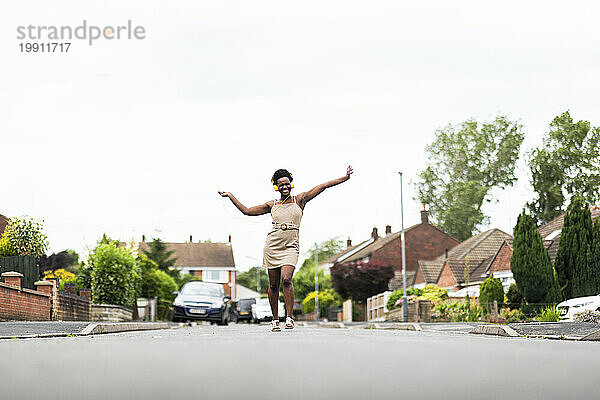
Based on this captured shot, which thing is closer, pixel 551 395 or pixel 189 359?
pixel 551 395

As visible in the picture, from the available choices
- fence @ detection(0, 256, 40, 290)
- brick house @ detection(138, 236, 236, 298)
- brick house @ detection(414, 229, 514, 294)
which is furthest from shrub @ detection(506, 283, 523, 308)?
brick house @ detection(138, 236, 236, 298)

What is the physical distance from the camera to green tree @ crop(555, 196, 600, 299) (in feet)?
91.4

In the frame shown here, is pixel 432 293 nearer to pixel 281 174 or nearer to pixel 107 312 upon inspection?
pixel 107 312

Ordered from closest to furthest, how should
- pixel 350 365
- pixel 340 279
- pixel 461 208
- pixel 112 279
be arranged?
1. pixel 350 365
2. pixel 112 279
3. pixel 340 279
4. pixel 461 208

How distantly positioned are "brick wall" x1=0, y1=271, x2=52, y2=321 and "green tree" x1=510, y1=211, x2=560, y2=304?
630 inches

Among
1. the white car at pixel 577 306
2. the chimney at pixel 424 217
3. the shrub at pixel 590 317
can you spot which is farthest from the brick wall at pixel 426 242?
the shrub at pixel 590 317

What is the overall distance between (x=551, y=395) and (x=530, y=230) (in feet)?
86.3

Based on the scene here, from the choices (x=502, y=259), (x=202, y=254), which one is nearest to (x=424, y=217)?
(x=502, y=259)

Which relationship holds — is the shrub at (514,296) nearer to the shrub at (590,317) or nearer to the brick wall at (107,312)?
the shrub at (590,317)

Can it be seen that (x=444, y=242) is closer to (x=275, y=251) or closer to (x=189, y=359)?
(x=275, y=251)

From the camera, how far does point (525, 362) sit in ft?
16.6

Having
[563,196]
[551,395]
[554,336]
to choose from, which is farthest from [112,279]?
[563,196]

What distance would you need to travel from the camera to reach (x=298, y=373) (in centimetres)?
434

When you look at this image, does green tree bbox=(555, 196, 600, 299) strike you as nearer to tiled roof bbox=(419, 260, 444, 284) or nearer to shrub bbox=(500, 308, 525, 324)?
shrub bbox=(500, 308, 525, 324)
